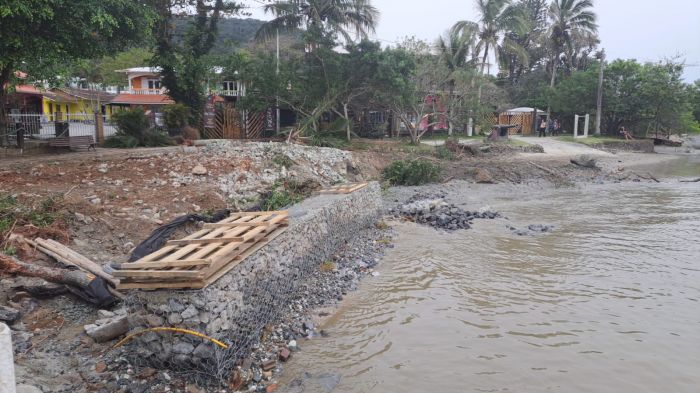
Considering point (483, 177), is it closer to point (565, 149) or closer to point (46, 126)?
point (565, 149)

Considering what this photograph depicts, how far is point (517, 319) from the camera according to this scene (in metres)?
6.94

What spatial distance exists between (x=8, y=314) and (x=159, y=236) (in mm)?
2667

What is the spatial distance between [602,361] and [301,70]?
20.7 m

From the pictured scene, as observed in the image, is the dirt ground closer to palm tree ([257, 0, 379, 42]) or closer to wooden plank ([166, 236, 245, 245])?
wooden plank ([166, 236, 245, 245])

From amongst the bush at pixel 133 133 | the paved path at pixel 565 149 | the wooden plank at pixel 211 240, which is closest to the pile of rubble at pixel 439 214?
the wooden plank at pixel 211 240

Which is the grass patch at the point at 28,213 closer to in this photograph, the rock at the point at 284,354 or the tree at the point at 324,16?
the rock at the point at 284,354

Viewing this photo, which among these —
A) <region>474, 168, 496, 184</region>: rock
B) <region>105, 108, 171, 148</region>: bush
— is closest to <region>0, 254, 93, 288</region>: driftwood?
<region>105, 108, 171, 148</region>: bush

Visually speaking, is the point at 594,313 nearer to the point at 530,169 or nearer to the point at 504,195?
the point at 504,195

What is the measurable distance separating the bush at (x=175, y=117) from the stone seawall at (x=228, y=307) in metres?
15.5

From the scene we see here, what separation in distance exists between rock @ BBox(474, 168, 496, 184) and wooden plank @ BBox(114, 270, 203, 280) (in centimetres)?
1632

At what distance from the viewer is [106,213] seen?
29.4ft

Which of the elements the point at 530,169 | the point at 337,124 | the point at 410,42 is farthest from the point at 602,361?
the point at 410,42

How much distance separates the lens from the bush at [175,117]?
21359 mm

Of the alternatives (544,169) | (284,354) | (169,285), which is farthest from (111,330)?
(544,169)
